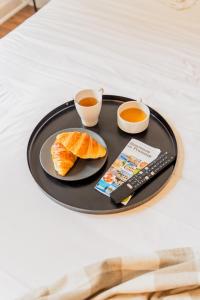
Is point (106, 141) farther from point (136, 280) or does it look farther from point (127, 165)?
point (136, 280)

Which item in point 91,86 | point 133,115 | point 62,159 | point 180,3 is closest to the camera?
point 62,159

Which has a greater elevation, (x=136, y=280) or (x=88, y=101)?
(x=88, y=101)

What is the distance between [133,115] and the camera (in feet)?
3.34

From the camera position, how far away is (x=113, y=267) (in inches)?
28.3

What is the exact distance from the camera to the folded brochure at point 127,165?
88cm

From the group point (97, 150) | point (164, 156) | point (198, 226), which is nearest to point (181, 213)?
point (198, 226)

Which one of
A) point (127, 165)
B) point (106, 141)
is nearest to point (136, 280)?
point (127, 165)

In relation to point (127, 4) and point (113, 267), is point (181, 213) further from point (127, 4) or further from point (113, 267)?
point (127, 4)

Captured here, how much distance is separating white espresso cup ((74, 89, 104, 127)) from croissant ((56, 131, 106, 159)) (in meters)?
0.07

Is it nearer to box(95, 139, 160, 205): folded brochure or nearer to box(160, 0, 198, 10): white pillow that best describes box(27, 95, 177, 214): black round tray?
box(95, 139, 160, 205): folded brochure

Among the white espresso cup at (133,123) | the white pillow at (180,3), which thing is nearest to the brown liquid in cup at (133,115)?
the white espresso cup at (133,123)

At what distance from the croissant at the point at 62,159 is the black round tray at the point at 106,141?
1.4 inches

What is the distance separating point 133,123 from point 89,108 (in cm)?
13

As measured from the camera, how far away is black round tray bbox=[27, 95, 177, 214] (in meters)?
0.86
